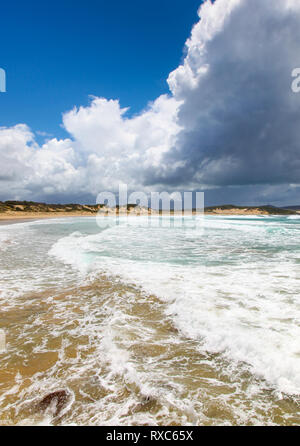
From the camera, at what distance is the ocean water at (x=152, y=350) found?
286cm

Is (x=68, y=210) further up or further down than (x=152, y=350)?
further up

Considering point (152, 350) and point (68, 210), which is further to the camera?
point (68, 210)

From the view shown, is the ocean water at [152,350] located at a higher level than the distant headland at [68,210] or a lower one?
lower

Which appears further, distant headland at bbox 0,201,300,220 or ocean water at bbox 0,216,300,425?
distant headland at bbox 0,201,300,220

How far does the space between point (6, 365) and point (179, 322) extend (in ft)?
11.1

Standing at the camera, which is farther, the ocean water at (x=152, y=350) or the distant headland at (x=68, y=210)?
the distant headland at (x=68, y=210)

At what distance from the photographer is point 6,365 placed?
3715 mm

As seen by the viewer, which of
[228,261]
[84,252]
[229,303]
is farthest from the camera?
[84,252]

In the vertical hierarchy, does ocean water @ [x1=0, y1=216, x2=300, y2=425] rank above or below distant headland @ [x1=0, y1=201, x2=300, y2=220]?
below

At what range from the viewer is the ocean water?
2.86 meters

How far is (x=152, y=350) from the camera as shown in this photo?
4.11 m

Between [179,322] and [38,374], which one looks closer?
[38,374]
